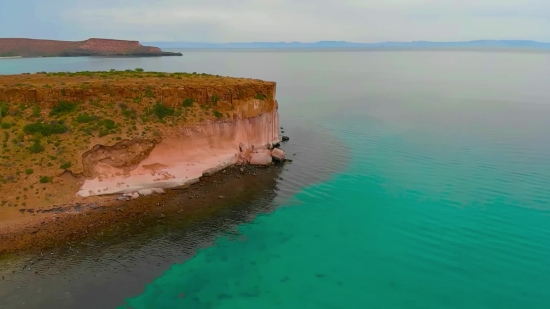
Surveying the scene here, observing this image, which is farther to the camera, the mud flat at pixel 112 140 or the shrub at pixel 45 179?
the shrub at pixel 45 179

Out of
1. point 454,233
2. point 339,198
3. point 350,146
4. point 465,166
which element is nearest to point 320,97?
point 350,146

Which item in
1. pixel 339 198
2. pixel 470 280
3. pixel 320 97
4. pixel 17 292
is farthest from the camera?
pixel 320 97

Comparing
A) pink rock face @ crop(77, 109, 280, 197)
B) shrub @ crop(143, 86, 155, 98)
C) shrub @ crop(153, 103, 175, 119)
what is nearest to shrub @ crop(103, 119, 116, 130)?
pink rock face @ crop(77, 109, 280, 197)

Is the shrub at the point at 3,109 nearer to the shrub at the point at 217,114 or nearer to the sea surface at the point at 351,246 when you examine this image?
the sea surface at the point at 351,246

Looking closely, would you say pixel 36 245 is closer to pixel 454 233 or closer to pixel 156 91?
pixel 156 91

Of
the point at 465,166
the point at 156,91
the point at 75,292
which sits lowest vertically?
the point at 75,292

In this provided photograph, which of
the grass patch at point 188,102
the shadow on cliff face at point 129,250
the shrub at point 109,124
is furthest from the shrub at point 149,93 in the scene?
the shadow on cliff face at point 129,250

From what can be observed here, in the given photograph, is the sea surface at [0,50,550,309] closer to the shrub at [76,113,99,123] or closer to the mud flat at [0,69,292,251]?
the mud flat at [0,69,292,251]

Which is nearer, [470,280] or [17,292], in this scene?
Answer: [17,292]
